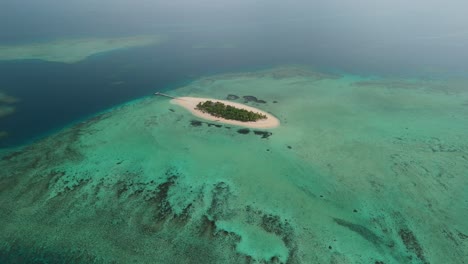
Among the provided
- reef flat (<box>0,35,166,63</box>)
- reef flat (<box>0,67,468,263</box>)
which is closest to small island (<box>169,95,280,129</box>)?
reef flat (<box>0,67,468,263</box>)

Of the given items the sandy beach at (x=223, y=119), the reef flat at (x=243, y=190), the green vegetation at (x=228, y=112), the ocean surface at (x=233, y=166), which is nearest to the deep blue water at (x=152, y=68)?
the ocean surface at (x=233, y=166)

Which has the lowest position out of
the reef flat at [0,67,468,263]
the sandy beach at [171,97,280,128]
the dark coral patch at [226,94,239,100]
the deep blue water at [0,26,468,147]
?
the reef flat at [0,67,468,263]

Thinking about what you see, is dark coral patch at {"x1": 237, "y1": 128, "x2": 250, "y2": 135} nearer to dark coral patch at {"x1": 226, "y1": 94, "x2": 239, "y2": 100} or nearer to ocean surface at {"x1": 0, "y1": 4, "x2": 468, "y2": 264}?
ocean surface at {"x1": 0, "y1": 4, "x2": 468, "y2": 264}

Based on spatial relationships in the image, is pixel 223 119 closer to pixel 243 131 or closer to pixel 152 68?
pixel 243 131

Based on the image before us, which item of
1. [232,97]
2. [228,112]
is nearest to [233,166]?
[228,112]

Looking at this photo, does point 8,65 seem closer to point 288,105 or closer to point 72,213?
point 72,213

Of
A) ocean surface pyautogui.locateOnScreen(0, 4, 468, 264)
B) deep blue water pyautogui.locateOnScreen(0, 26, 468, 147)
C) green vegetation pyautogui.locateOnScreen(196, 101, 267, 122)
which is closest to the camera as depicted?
ocean surface pyautogui.locateOnScreen(0, 4, 468, 264)
